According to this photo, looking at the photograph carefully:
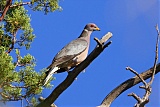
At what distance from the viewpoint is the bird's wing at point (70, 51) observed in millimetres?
3272

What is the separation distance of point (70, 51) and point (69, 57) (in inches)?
3.2

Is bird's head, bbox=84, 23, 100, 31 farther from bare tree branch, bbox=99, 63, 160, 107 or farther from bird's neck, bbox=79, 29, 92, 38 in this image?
bare tree branch, bbox=99, 63, 160, 107

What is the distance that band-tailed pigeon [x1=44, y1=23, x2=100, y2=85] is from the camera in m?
3.19

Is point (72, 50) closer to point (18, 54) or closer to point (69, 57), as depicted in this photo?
point (69, 57)

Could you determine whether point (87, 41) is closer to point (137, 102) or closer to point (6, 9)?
point (137, 102)

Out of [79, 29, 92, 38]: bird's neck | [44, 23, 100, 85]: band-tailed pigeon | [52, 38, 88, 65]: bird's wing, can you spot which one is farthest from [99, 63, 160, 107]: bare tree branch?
[79, 29, 92, 38]: bird's neck

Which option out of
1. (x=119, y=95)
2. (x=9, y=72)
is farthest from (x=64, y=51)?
(x=9, y=72)

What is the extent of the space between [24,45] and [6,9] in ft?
1.76

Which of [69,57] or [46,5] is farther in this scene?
[46,5]

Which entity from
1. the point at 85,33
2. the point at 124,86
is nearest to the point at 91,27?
the point at 85,33

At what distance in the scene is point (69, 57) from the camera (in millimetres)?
3309

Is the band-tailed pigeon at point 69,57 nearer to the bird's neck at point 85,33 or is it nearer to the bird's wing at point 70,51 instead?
the bird's wing at point 70,51

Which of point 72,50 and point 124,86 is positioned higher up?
point 72,50

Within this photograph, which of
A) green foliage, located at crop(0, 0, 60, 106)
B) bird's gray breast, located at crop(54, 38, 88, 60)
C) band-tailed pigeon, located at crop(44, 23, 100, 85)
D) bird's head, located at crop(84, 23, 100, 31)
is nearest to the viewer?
band-tailed pigeon, located at crop(44, 23, 100, 85)
